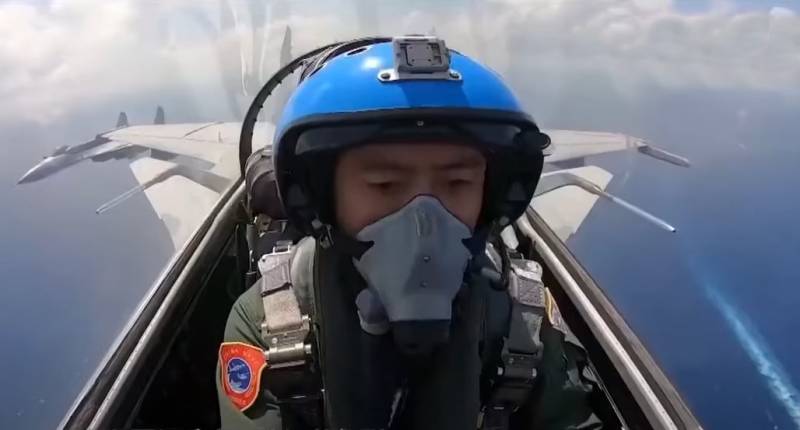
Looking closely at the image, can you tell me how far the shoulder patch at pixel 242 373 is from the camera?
1262 millimetres

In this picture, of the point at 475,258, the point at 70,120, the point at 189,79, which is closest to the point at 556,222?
the point at 475,258

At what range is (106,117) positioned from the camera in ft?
16.8

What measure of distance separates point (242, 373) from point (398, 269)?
41 centimetres

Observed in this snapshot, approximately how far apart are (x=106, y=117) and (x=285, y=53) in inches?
59.0

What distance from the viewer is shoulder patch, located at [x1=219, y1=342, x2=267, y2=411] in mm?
1262

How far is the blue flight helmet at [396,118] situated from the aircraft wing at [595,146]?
111 inches

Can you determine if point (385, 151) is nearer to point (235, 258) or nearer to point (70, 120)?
point (235, 258)

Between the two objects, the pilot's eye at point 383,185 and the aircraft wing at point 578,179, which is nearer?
the pilot's eye at point 383,185

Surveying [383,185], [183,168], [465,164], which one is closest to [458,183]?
[465,164]

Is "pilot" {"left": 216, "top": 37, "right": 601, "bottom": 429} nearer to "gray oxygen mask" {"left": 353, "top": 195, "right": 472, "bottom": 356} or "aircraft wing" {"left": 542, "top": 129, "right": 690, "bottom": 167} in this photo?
"gray oxygen mask" {"left": 353, "top": 195, "right": 472, "bottom": 356}

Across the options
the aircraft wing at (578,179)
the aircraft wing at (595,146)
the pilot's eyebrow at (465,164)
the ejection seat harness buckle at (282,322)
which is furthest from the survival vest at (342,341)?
the aircraft wing at (595,146)

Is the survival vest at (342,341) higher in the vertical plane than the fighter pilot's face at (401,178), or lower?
lower

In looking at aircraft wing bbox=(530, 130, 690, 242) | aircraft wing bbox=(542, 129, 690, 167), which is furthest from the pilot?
aircraft wing bbox=(542, 129, 690, 167)

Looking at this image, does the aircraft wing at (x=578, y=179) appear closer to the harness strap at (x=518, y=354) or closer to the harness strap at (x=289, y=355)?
the harness strap at (x=518, y=354)
